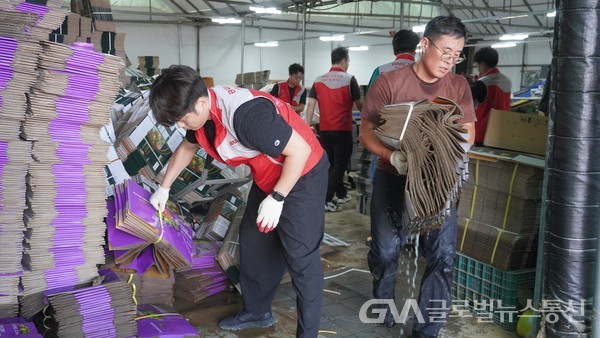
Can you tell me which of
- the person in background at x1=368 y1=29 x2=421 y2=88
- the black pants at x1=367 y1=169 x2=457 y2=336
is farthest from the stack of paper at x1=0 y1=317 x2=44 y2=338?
the person in background at x1=368 y1=29 x2=421 y2=88

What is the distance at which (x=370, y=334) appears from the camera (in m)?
2.92

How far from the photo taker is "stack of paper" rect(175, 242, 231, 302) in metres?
3.26

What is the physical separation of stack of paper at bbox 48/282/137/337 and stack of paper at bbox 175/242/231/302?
0.59 m

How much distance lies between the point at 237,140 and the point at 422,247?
45.0 inches

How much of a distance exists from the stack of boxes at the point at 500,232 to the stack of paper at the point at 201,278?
4.87 feet

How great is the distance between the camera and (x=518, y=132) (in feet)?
10.2

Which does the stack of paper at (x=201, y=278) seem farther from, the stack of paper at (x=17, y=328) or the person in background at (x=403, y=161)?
the person in background at (x=403, y=161)

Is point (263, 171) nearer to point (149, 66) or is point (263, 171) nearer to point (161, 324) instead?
point (161, 324)

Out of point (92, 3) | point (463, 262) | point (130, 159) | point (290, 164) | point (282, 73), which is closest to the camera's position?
point (290, 164)

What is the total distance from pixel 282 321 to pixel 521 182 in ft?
4.97

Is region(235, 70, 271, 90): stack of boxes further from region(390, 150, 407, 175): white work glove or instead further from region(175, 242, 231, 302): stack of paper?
region(390, 150, 407, 175): white work glove

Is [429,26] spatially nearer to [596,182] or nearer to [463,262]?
[596,182]

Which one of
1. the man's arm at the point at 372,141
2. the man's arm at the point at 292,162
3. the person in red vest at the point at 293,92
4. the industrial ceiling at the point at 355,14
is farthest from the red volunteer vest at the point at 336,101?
the industrial ceiling at the point at 355,14

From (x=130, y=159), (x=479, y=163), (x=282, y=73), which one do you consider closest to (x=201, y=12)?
(x=282, y=73)
